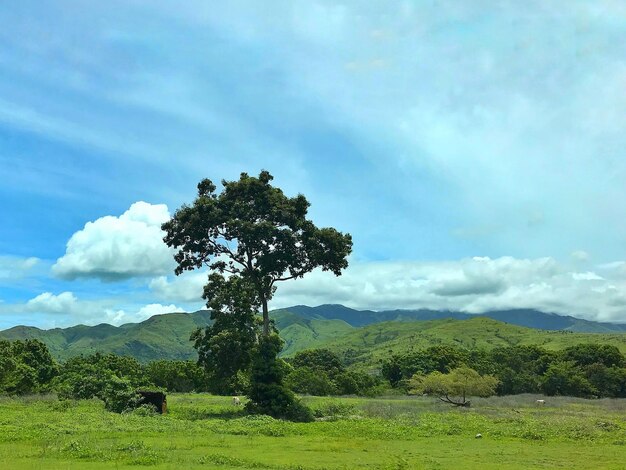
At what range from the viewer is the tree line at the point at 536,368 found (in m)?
84.2

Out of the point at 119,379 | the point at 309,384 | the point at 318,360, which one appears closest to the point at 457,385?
the point at 309,384

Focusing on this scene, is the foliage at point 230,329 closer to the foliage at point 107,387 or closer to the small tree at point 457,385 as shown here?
the foliage at point 107,387

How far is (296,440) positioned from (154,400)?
16357 mm

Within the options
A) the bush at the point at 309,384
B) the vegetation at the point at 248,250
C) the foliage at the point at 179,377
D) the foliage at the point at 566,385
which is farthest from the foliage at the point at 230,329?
the foliage at the point at 566,385

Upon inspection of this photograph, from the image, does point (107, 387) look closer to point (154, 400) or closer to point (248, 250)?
point (154, 400)

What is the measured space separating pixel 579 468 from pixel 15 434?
2724 centimetres

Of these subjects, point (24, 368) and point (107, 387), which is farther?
point (24, 368)

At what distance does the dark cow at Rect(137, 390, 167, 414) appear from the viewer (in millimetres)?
40938

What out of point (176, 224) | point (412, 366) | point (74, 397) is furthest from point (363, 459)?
point (412, 366)

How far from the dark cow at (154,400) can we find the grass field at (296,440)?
1282mm

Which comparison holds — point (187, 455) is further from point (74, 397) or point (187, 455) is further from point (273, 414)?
point (74, 397)

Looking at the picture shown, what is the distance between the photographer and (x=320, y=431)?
33562mm

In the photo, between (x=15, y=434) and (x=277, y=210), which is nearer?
(x=15, y=434)

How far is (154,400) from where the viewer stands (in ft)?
136
